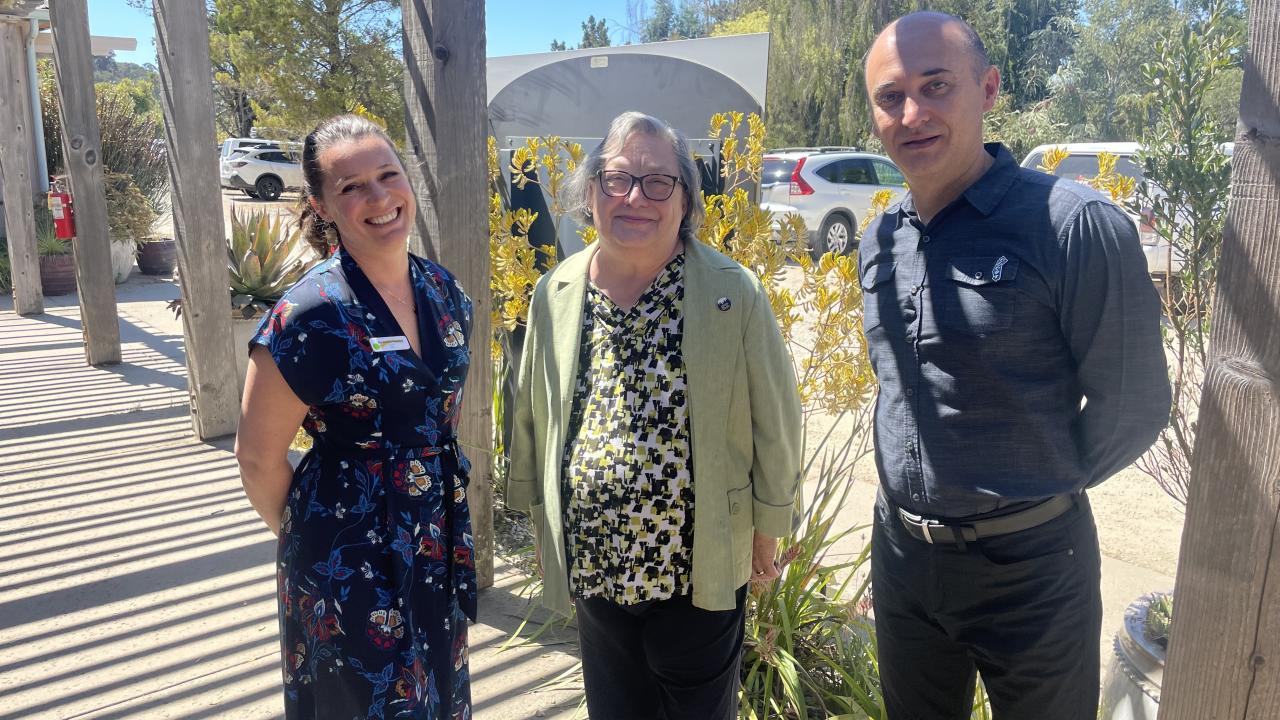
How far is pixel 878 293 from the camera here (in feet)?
6.13

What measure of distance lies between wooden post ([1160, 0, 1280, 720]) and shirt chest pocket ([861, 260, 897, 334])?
628mm

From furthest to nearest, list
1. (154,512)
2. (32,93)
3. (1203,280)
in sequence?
1. (32,93)
2. (154,512)
3. (1203,280)

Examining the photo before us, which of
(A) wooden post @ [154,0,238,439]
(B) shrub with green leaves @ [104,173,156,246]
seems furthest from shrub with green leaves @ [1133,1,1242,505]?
(B) shrub with green leaves @ [104,173,156,246]

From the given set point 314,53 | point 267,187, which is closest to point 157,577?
point 314,53

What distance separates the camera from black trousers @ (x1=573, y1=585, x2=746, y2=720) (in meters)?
1.99

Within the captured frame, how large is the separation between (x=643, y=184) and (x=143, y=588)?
2964 millimetres

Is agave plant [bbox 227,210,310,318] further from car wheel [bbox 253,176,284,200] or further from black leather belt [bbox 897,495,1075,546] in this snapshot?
car wheel [bbox 253,176,284,200]

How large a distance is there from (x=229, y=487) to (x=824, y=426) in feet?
12.9

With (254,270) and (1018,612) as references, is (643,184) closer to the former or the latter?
(1018,612)

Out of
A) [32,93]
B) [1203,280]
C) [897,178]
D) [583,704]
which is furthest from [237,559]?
[897,178]

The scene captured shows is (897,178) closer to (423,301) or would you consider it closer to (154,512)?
(154,512)

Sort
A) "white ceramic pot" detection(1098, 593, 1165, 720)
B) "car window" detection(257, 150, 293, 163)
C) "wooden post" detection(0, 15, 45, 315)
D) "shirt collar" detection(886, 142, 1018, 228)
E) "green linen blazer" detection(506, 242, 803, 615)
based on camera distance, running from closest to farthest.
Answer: "shirt collar" detection(886, 142, 1018, 228)
"green linen blazer" detection(506, 242, 803, 615)
"white ceramic pot" detection(1098, 593, 1165, 720)
"wooden post" detection(0, 15, 45, 315)
"car window" detection(257, 150, 293, 163)

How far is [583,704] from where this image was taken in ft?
9.34

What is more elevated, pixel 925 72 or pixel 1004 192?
pixel 925 72
